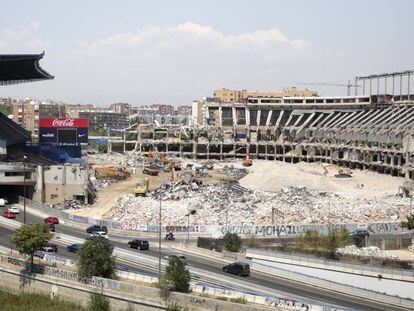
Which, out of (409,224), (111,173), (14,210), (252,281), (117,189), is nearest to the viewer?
(252,281)

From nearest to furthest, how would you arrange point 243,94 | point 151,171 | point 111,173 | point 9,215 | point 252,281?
point 252,281 → point 9,215 → point 111,173 → point 151,171 → point 243,94

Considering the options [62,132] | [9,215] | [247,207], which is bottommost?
[9,215]

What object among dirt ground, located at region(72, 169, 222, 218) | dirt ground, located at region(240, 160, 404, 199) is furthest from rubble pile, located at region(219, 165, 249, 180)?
dirt ground, located at region(240, 160, 404, 199)

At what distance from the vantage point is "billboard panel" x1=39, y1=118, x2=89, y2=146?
78.9 metres

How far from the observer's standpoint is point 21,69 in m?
78.5

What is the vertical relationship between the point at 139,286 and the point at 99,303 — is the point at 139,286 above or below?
above

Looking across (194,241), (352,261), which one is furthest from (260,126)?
(352,261)

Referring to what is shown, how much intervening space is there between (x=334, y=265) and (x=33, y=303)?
51.6 feet

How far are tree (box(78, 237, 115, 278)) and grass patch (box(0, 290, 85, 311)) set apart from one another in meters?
1.74

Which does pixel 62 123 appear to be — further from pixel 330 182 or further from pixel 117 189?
pixel 330 182

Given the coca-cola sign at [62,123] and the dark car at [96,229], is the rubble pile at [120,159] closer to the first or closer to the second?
the coca-cola sign at [62,123]

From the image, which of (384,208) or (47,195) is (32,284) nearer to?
(47,195)

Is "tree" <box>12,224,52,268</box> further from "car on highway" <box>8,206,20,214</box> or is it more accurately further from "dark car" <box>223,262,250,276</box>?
"car on highway" <box>8,206,20,214</box>

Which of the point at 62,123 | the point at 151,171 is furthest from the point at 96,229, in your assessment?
the point at 151,171
